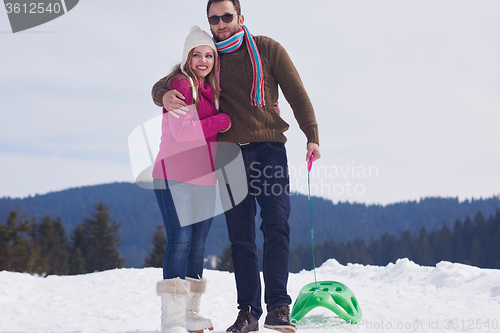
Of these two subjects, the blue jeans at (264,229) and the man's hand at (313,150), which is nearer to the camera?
the blue jeans at (264,229)

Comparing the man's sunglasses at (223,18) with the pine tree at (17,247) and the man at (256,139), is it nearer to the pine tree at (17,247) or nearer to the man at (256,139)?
the man at (256,139)

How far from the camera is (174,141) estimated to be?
2.96 meters

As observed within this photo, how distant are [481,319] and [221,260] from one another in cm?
3430

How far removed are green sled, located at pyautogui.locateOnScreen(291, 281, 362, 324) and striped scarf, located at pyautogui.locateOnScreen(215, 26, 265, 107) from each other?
5.47ft

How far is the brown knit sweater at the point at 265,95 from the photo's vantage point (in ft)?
10.2

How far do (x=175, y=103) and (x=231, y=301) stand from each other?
2.57 metres

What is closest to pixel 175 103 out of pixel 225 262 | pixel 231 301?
pixel 231 301

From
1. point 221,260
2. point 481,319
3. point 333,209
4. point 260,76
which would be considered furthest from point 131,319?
point 333,209

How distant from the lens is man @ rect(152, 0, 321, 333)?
3012 mm

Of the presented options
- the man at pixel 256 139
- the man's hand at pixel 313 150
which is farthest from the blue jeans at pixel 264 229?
the man's hand at pixel 313 150

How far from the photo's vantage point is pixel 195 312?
3.14 meters

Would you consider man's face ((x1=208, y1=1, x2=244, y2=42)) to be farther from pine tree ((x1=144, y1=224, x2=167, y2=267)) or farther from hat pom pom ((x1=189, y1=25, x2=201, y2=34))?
pine tree ((x1=144, y1=224, x2=167, y2=267))

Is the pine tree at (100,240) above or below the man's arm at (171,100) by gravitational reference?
below

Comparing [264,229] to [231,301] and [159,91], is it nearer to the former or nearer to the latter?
[159,91]
